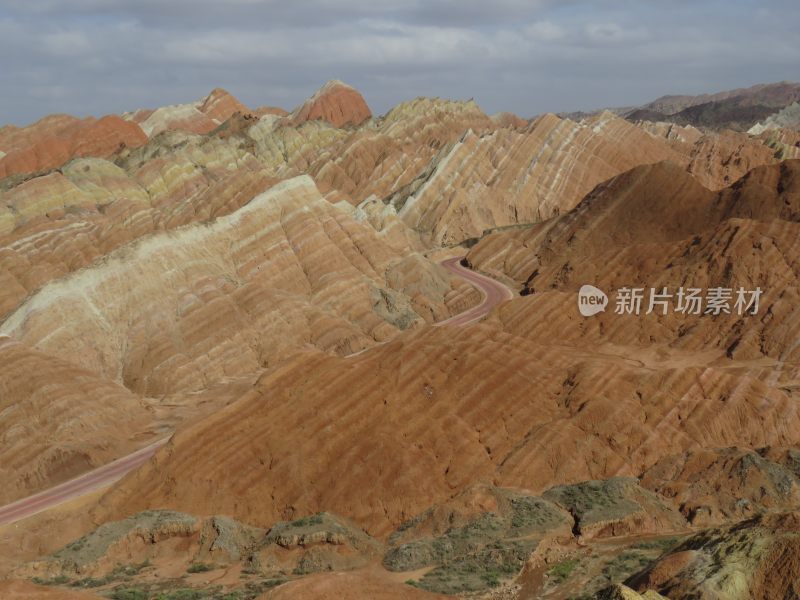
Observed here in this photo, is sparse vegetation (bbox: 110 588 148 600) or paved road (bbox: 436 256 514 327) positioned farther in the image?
paved road (bbox: 436 256 514 327)

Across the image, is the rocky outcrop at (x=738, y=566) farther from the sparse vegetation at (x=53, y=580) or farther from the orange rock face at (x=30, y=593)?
the sparse vegetation at (x=53, y=580)

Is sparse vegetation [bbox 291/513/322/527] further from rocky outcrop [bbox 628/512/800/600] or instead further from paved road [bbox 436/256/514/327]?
paved road [bbox 436/256/514/327]

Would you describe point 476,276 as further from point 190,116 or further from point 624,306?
point 190,116

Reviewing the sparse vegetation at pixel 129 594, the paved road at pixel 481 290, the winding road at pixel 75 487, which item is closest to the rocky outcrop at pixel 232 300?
the paved road at pixel 481 290

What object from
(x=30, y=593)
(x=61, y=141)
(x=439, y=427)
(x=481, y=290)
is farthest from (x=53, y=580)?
(x=61, y=141)

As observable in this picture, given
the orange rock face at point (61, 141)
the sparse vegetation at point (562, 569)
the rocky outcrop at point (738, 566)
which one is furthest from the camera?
the orange rock face at point (61, 141)

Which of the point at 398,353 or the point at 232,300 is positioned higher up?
the point at 232,300

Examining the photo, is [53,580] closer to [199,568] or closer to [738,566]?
[199,568]

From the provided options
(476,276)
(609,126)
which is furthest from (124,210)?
(609,126)

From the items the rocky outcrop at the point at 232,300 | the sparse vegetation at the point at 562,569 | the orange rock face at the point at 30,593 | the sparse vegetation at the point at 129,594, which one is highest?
the rocky outcrop at the point at 232,300

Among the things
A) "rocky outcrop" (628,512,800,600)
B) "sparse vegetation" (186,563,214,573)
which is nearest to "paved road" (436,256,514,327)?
"sparse vegetation" (186,563,214,573)

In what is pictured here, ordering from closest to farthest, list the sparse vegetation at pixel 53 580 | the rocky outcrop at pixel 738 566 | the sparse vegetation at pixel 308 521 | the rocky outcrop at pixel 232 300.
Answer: the rocky outcrop at pixel 738 566 < the sparse vegetation at pixel 53 580 < the sparse vegetation at pixel 308 521 < the rocky outcrop at pixel 232 300
